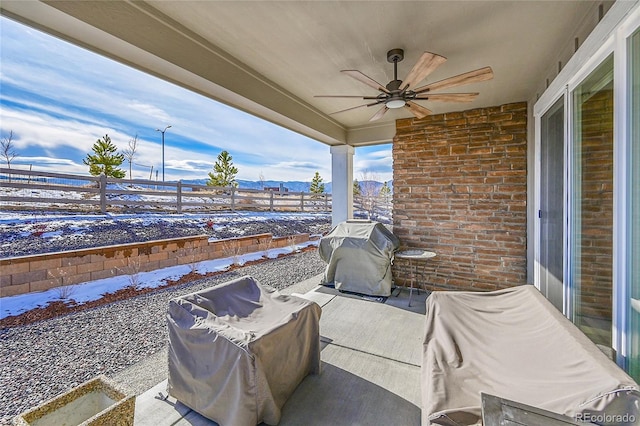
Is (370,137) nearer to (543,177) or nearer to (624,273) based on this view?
(543,177)

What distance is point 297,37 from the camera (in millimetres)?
2217

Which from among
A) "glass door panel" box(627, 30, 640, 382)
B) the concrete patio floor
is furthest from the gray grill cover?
"glass door panel" box(627, 30, 640, 382)

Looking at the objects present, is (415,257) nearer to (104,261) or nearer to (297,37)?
(297,37)

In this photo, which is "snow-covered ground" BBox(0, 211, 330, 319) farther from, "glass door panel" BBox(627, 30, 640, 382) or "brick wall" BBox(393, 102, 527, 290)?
"glass door panel" BBox(627, 30, 640, 382)

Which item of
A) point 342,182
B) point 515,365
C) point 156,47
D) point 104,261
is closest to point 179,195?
point 104,261

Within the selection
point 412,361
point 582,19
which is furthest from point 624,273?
point 582,19

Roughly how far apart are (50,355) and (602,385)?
11.2ft

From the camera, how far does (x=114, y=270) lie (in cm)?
367

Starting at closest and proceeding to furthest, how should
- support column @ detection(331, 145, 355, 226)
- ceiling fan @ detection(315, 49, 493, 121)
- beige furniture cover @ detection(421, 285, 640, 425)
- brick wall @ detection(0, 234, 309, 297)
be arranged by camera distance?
beige furniture cover @ detection(421, 285, 640, 425) → ceiling fan @ detection(315, 49, 493, 121) → brick wall @ detection(0, 234, 309, 297) → support column @ detection(331, 145, 355, 226)

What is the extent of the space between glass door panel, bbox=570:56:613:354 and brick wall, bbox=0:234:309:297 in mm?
4877

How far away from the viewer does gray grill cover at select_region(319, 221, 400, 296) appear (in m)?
3.79

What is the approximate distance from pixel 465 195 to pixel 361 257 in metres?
1.84

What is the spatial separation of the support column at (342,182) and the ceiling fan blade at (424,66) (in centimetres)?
268

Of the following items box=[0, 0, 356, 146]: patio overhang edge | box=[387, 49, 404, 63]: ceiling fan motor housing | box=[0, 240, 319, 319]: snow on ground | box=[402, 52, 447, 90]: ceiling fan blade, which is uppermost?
box=[387, 49, 404, 63]: ceiling fan motor housing
